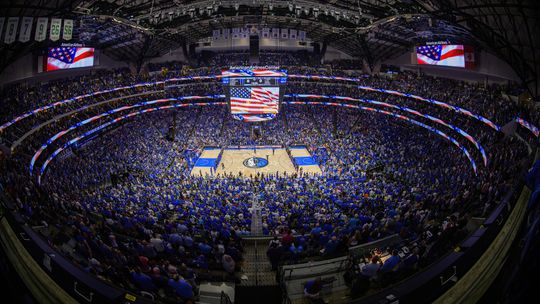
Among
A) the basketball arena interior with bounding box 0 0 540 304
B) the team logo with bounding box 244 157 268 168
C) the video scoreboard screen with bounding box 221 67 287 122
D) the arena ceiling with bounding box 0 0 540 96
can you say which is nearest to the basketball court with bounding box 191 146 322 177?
the team logo with bounding box 244 157 268 168

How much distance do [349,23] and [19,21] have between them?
1234 inches

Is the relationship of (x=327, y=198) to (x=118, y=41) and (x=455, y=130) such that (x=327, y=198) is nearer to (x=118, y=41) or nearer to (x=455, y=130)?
(x=455, y=130)

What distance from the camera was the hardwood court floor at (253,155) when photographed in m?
36.3

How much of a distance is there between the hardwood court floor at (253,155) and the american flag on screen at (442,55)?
71.2 feet

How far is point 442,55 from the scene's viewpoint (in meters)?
35.4

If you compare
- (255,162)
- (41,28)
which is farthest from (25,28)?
(255,162)

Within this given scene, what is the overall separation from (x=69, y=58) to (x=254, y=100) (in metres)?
23.2

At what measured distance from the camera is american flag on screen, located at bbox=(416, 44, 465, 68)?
33.2 metres

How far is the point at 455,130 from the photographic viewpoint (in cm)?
3062

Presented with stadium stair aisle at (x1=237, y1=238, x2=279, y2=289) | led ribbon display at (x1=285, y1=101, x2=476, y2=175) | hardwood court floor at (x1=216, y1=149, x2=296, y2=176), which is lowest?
stadium stair aisle at (x1=237, y1=238, x2=279, y2=289)

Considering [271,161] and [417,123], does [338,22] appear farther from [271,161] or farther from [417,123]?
[271,161]

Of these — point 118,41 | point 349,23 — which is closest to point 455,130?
point 349,23

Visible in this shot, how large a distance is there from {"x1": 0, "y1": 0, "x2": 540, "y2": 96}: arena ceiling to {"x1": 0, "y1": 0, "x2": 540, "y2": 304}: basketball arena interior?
0.24 metres

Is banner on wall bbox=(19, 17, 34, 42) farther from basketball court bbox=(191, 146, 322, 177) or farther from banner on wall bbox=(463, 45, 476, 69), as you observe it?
banner on wall bbox=(463, 45, 476, 69)
